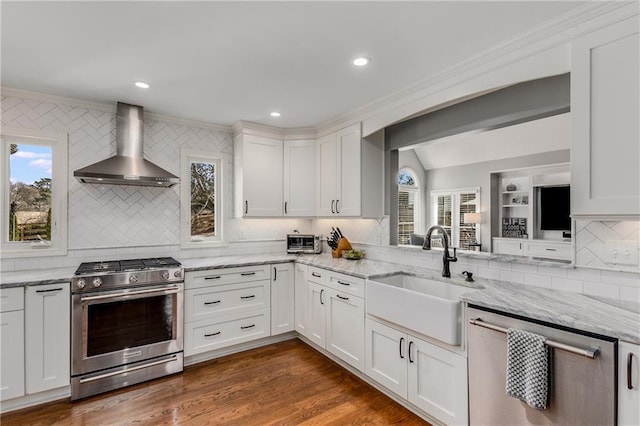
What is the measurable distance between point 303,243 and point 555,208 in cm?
266

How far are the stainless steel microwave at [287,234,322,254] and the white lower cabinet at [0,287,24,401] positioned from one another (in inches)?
98.7

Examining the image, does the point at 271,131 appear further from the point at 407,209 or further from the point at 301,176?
the point at 407,209

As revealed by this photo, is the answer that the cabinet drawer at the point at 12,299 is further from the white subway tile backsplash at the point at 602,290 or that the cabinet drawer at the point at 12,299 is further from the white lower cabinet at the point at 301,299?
the white subway tile backsplash at the point at 602,290

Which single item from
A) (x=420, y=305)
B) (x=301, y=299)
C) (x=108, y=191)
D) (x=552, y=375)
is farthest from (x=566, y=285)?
(x=108, y=191)

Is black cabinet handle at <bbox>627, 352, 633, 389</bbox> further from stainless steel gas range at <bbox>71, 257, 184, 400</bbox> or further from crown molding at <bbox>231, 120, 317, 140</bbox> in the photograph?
crown molding at <bbox>231, 120, 317, 140</bbox>

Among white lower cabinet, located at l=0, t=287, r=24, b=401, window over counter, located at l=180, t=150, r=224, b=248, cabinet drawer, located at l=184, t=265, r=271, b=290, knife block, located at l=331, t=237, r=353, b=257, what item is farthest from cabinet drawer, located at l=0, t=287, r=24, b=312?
knife block, located at l=331, t=237, r=353, b=257

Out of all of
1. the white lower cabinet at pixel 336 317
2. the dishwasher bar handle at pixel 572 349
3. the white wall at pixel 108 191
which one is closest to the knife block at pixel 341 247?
the white lower cabinet at pixel 336 317

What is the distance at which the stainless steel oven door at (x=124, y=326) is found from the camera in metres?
2.54

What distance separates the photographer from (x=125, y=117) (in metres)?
3.13

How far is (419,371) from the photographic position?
2197mm

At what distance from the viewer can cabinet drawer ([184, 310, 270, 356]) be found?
10.1 feet

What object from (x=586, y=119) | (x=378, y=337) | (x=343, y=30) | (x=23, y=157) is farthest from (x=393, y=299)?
(x=23, y=157)

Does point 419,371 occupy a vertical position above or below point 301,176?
below

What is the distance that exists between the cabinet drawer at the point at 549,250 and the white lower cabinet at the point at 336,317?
1.29m
